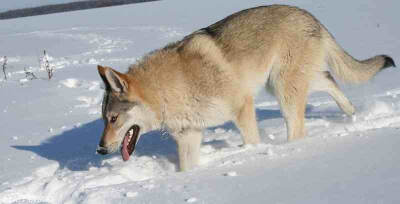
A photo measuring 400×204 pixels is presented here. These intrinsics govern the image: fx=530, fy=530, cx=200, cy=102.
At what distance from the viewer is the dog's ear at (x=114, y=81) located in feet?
15.1

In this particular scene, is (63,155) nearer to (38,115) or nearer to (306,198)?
(38,115)

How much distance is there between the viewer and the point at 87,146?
6.27 metres

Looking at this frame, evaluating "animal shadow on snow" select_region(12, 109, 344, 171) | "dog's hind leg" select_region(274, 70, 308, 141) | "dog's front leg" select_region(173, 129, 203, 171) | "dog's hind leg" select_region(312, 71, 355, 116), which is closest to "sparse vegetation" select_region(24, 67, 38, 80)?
"animal shadow on snow" select_region(12, 109, 344, 171)

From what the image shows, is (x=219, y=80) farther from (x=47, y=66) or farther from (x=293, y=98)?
(x=47, y=66)

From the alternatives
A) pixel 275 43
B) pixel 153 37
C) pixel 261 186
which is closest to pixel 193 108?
pixel 275 43

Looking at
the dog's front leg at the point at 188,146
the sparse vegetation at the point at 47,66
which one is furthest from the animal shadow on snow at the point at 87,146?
the sparse vegetation at the point at 47,66

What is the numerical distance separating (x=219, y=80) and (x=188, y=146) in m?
0.74

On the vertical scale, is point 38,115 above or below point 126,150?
below

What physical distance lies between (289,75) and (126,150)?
74.9 inches

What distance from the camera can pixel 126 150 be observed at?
4.96 meters

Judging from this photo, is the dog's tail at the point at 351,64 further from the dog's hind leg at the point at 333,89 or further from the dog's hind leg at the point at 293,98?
the dog's hind leg at the point at 293,98

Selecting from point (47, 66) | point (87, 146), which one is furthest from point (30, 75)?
point (87, 146)

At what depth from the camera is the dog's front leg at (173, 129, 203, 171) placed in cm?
528

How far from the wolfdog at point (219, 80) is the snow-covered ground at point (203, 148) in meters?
0.38
